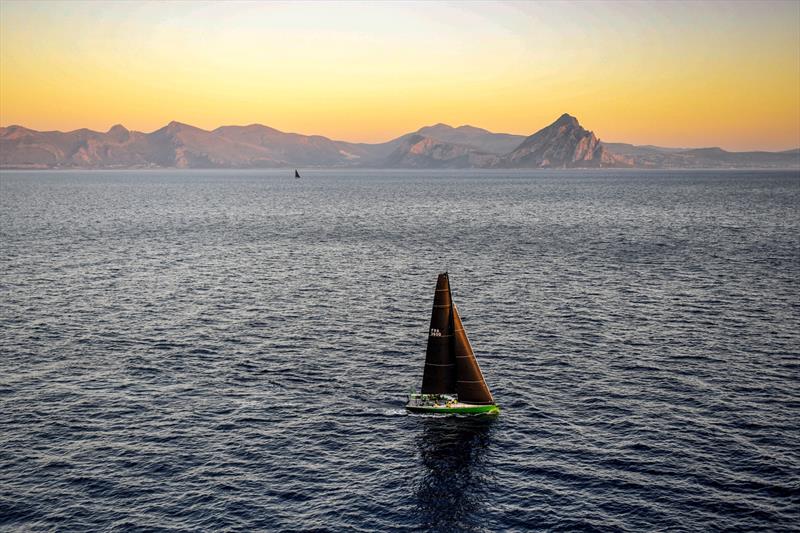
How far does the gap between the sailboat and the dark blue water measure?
165 centimetres

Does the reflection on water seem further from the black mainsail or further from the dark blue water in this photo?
the black mainsail

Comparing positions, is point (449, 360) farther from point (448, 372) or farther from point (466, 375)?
point (466, 375)

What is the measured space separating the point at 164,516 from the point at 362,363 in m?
29.1

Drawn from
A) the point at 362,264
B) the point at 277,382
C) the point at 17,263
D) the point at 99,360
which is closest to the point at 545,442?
the point at 277,382

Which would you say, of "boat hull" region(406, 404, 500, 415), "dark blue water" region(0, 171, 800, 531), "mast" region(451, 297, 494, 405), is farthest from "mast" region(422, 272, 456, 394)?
"dark blue water" region(0, 171, 800, 531)

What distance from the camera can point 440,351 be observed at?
5444cm

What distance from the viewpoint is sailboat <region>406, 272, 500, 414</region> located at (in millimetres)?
53375

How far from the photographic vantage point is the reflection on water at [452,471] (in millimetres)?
39594

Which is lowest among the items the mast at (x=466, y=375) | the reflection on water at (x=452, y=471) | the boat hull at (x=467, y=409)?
the reflection on water at (x=452, y=471)

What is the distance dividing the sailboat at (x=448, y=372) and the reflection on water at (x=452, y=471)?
1.12 m

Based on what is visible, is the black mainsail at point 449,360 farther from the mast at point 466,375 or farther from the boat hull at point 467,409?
the boat hull at point 467,409

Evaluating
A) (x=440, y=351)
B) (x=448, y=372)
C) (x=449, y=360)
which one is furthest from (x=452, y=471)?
(x=440, y=351)

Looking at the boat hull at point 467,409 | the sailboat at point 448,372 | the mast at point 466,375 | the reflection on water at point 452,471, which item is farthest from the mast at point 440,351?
the reflection on water at point 452,471

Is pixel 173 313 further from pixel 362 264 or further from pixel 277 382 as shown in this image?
pixel 362 264
